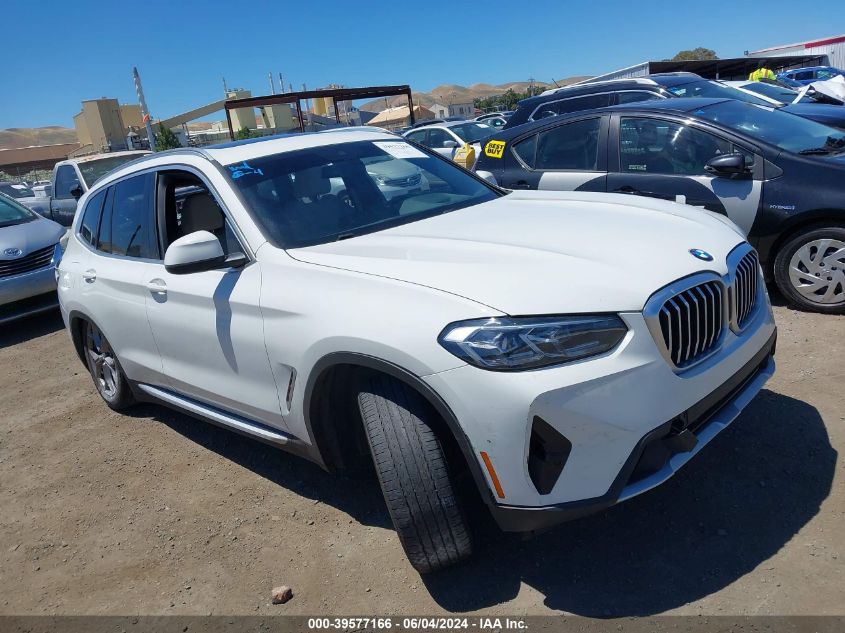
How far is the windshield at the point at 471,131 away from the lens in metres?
13.2

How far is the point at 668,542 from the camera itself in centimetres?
261

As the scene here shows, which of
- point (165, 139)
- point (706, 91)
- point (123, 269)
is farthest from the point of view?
point (165, 139)

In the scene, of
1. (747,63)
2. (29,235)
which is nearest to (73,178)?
(29,235)

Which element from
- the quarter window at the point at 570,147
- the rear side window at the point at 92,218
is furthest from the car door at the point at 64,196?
the quarter window at the point at 570,147

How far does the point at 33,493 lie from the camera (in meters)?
3.81

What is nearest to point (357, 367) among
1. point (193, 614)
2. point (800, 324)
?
point (193, 614)

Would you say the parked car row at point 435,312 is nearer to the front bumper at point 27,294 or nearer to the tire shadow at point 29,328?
the front bumper at point 27,294

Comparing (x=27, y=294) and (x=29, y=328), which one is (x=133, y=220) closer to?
(x=27, y=294)

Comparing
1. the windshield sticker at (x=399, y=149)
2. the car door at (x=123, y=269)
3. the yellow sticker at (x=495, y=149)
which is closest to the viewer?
the car door at (x=123, y=269)

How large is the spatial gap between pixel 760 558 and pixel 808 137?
4.00 metres

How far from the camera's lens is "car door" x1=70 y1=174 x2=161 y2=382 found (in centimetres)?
365

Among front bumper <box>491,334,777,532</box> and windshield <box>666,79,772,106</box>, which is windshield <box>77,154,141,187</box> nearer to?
windshield <box>666,79,772,106</box>

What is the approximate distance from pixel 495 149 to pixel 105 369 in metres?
4.04

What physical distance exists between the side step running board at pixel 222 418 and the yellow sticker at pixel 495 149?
399 centimetres
